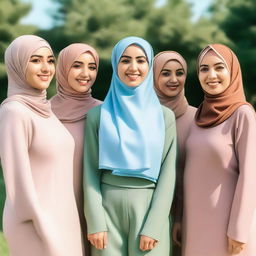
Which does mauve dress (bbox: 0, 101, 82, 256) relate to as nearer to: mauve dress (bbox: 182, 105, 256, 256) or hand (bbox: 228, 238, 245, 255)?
mauve dress (bbox: 182, 105, 256, 256)

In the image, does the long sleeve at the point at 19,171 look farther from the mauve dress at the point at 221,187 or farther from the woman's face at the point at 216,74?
the woman's face at the point at 216,74

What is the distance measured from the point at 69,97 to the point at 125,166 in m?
0.65

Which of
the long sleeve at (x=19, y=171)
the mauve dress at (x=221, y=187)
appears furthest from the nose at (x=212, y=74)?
the long sleeve at (x=19, y=171)

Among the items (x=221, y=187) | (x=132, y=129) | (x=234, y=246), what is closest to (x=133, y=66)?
(x=132, y=129)

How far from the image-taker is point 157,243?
3.08 meters

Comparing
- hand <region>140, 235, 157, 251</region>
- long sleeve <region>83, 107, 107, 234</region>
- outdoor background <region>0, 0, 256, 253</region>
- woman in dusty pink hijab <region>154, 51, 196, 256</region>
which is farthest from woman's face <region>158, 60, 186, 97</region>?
outdoor background <region>0, 0, 256, 253</region>

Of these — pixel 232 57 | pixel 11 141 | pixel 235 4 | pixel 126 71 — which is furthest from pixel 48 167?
pixel 235 4

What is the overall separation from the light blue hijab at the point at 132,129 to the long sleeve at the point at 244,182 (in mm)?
432

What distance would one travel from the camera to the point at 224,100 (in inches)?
125

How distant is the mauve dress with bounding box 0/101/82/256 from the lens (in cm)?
288

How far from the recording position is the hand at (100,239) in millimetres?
3053

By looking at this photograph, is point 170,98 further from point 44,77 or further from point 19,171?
point 19,171

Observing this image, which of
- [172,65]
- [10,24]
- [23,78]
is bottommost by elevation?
[23,78]

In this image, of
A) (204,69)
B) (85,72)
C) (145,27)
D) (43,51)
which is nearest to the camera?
(43,51)
